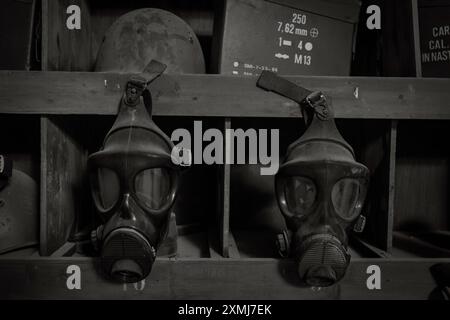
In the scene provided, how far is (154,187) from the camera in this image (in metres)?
1.09

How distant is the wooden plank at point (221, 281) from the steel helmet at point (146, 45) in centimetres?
65

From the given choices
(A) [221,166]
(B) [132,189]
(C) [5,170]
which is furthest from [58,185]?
(A) [221,166]

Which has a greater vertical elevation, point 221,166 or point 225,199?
point 221,166

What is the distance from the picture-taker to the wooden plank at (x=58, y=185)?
1.16 metres

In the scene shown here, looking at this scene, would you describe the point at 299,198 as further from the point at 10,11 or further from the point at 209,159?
the point at 10,11

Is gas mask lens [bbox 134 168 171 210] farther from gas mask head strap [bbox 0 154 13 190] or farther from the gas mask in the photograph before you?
gas mask head strap [bbox 0 154 13 190]

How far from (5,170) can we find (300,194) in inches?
38.0

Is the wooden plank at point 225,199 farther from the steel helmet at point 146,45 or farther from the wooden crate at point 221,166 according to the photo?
the steel helmet at point 146,45

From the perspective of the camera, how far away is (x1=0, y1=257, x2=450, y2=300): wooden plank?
1.14 metres

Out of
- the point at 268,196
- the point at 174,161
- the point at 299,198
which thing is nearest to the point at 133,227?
the point at 174,161

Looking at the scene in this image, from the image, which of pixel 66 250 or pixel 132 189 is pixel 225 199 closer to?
pixel 132 189

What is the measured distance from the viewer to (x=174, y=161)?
1.07 metres

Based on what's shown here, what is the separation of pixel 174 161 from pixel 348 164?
19.1 inches

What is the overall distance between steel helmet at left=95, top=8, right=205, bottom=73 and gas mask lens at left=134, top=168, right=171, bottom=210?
39cm
